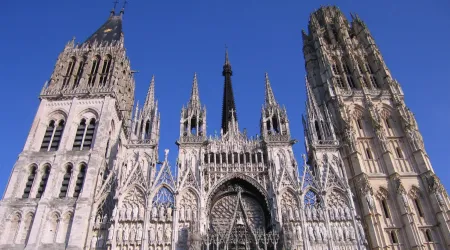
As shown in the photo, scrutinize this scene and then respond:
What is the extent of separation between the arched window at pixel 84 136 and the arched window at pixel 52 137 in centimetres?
126

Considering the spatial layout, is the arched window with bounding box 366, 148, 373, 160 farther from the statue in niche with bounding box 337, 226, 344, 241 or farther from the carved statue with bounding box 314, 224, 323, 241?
the carved statue with bounding box 314, 224, 323, 241

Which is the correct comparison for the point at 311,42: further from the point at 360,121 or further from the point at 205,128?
the point at 205,128

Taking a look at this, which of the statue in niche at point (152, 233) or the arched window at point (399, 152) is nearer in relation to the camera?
the statue in niche at point (152, 233)

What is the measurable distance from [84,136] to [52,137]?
7.59 feet

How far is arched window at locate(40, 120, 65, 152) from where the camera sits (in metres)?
28.1

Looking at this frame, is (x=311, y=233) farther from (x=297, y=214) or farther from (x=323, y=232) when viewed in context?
(x=297, y=214)

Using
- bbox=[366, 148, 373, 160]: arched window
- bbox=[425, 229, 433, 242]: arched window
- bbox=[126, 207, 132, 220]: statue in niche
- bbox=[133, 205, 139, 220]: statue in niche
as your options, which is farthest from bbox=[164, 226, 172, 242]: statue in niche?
bbox=[425, 229, 433, 242]: arched window

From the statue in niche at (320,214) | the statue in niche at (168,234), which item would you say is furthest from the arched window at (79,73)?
the statue in niche at (320,214)

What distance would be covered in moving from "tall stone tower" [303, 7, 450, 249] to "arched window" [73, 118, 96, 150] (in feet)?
52.3

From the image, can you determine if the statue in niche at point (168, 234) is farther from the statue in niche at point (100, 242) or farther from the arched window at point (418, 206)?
the arched window at point (418, 206)

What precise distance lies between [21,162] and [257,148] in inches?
636

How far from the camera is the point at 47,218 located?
79.8 feet

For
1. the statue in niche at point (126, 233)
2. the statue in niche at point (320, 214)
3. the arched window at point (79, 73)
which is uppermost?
the arched window at point (79, 73)

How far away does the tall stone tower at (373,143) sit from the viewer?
24.9 metres
